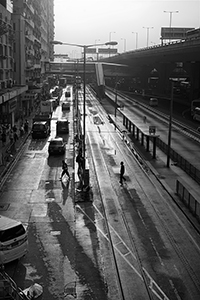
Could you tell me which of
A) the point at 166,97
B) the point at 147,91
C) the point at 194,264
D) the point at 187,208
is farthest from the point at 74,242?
the point at 147,91

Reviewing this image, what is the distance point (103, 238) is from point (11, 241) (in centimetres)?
484

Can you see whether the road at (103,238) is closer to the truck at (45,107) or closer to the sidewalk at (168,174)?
the sidewalk at (168,174)

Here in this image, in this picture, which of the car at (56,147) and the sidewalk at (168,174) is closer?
the sidewalk at (168,174)

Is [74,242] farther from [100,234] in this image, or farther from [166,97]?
[166,97]

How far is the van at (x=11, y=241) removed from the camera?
15.2m

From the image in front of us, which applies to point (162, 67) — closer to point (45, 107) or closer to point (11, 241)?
point (45, 107)

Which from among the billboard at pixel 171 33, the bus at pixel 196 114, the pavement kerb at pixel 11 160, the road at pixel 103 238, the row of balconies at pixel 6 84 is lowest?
the road at pixel 103 238

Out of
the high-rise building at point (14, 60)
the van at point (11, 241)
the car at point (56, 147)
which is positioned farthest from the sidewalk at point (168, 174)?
the high-rise building at point (14, 60)

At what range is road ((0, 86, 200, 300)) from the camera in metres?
14.6

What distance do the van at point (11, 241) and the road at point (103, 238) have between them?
0.50 metres

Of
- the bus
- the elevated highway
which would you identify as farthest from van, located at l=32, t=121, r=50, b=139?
the bus

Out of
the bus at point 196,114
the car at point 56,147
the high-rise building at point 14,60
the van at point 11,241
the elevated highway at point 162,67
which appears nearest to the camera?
the van at point 11,241

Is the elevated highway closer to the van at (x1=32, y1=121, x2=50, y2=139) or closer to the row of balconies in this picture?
the van at (x1=32, y1=121, x2=50, y2=139)

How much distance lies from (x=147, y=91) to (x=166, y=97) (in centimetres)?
2577
